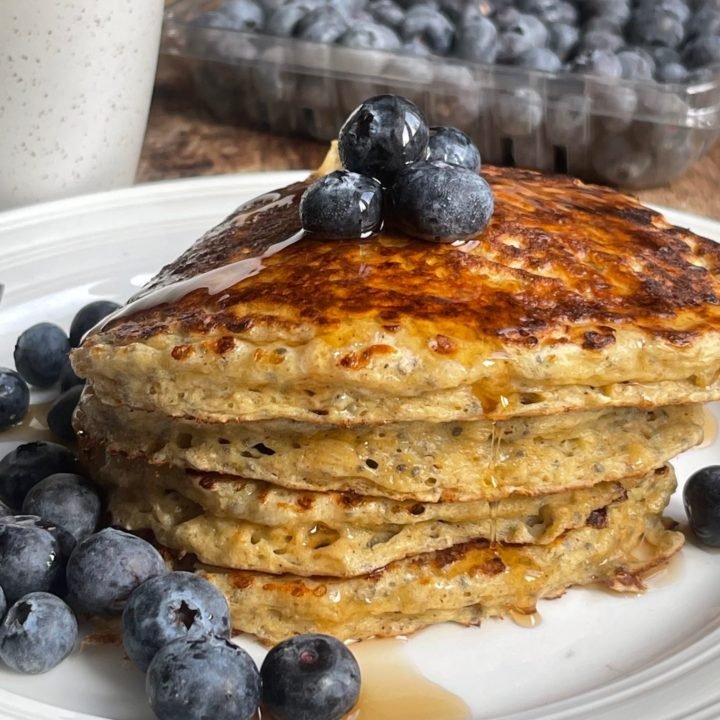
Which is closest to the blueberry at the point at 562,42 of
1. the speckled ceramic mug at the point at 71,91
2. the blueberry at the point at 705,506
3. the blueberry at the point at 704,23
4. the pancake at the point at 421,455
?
the blueberry at the point at 704,23

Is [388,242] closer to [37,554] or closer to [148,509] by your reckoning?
[148,509]

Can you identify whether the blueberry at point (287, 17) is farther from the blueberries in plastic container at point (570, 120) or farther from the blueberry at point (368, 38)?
the blueberries in plastic container at point (570, 120)

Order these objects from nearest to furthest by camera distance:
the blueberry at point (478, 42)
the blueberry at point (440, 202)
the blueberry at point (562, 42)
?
the blueberry at point (440, 202), the blueberry at point (478, 42), the blueberry at point (562, 42)

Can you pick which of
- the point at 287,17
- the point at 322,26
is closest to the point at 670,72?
the point at 322,26

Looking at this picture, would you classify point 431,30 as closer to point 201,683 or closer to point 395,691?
point 395,691

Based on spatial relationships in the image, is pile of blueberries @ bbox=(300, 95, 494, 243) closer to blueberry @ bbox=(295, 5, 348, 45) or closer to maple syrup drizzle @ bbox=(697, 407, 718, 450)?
maple syrup drizzle @ bbox=(697, 407, 718, 450)
